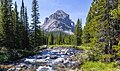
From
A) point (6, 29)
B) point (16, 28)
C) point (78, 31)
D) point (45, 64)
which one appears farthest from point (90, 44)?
point (78, 31)

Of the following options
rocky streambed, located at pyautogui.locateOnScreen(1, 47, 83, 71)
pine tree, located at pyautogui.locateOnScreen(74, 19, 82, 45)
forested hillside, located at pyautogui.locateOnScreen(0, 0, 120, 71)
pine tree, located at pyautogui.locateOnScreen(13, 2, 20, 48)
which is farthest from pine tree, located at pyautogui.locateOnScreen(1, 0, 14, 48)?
pine tree, located at pyautogui.locateOnScreen(74, 19, 82, 45)

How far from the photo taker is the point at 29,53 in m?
43.6

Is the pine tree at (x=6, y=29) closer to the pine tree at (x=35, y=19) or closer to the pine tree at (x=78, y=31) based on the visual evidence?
the pine tree at (x=35, y=19)

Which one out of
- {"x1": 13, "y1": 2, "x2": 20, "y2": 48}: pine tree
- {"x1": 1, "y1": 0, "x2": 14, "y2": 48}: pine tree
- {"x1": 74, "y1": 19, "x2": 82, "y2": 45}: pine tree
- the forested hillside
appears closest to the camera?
the forested hillside

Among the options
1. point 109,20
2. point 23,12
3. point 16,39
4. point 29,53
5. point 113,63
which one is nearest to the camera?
point 113,63

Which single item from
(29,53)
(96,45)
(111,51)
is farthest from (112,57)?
(29,53)

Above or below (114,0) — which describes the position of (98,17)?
below

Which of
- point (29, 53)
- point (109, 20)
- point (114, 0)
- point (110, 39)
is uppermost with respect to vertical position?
point (114, 0)

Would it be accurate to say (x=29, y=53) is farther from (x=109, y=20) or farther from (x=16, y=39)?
(x=109, y=20)

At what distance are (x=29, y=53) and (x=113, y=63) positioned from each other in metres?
22.4

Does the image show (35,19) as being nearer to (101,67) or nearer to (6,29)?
(6,29)

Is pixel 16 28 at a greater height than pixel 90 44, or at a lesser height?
greater

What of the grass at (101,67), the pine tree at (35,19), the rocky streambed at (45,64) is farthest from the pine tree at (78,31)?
the grass at (101,67)

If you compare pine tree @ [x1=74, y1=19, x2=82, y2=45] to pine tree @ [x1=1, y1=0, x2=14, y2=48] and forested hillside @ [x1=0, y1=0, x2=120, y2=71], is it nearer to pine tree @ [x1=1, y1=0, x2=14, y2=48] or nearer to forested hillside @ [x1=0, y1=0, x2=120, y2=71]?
forested hillside @ [x1=0, y1=0, x2=120, y2=71]
